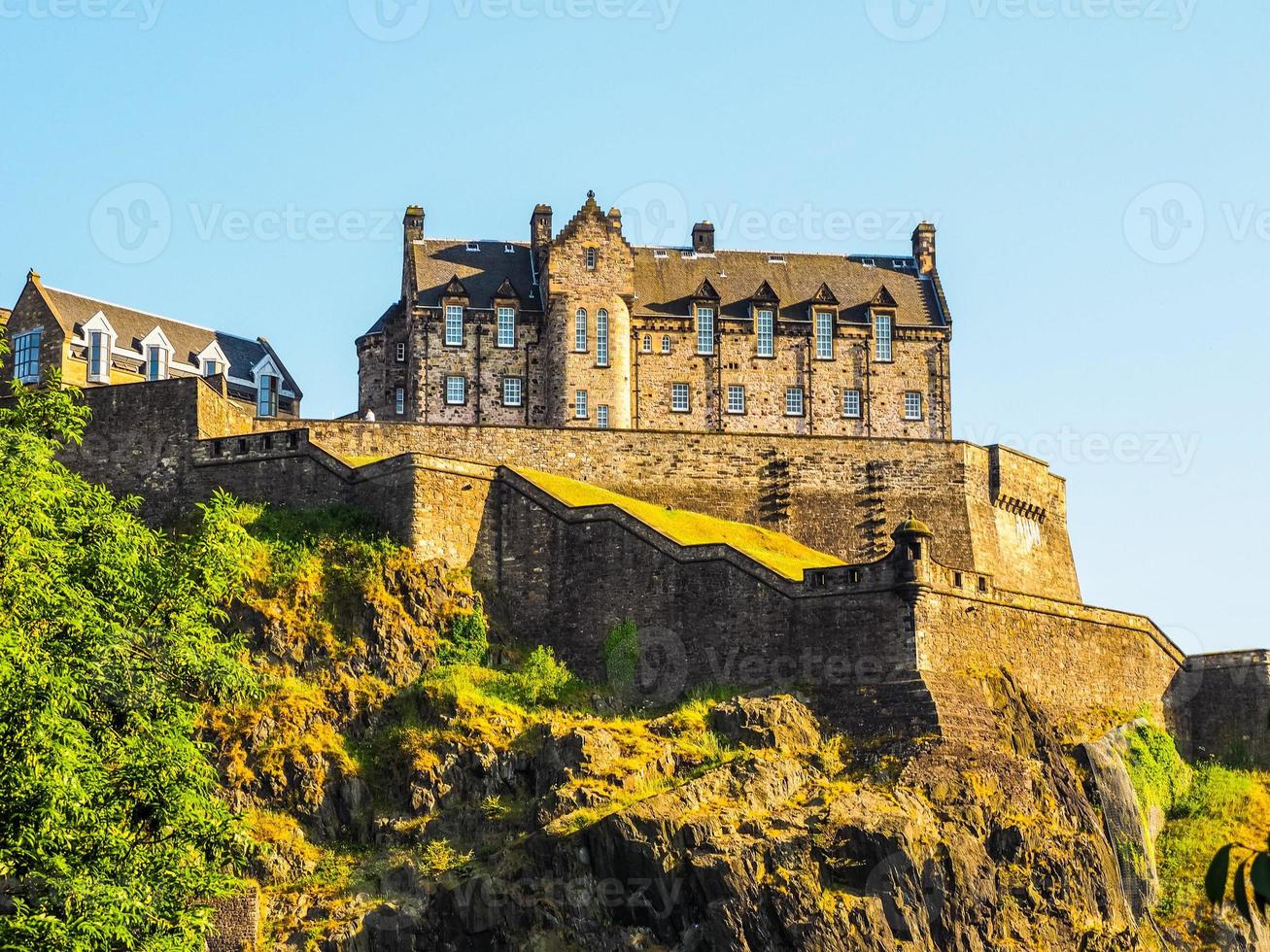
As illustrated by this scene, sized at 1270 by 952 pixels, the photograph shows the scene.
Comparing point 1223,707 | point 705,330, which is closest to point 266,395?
point 705,330

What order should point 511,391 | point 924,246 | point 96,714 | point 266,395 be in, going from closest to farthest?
1. point 96,714
2. point 511,391
3. point 266,395
4. point 924,246

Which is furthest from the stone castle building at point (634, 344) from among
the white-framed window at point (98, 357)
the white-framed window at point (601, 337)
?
the white-framed window at point (98, 357)

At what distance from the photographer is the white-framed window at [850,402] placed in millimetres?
73312

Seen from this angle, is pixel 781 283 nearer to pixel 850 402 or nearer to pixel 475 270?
pixel 850 402

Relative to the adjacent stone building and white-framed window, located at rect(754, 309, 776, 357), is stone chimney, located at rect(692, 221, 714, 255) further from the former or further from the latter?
the adjacent stone building

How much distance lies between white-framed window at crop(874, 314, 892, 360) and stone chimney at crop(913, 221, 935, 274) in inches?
154

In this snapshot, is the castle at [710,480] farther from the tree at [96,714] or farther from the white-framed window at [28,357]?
the tree at [96,714]

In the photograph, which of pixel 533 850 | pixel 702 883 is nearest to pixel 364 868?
pixel 533 850

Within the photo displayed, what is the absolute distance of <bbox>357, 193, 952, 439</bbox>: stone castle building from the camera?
71875 mm

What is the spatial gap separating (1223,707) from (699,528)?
1669 cm

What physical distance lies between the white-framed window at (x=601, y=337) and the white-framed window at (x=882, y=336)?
9745 mm

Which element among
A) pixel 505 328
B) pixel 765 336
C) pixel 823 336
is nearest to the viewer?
pixel 505 328

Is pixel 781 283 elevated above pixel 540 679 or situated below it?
above

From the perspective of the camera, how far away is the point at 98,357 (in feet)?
231
